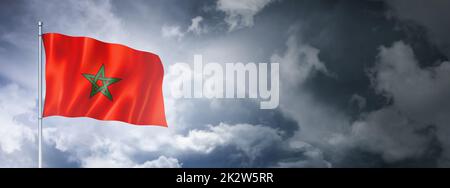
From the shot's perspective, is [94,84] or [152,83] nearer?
[94,84]

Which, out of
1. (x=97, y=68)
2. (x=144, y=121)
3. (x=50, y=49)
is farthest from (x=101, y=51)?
(x=144, y=121)

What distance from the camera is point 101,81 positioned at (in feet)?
58.3

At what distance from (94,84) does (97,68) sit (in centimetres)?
61

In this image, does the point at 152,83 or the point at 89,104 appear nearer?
the point at 89,104

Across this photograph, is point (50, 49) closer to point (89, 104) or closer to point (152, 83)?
point (89, 104)

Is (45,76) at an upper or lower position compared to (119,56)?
lower

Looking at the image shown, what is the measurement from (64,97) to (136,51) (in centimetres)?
310

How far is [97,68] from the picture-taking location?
17859mm

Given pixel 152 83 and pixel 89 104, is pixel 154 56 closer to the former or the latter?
pixel 152 83

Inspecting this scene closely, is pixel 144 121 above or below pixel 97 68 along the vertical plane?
below

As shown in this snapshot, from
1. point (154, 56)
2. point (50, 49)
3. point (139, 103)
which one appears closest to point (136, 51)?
point (154, 56)

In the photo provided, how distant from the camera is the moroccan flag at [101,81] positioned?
17.1 metres

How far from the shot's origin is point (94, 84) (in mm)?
17594

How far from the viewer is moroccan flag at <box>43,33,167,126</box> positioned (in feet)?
56.1
